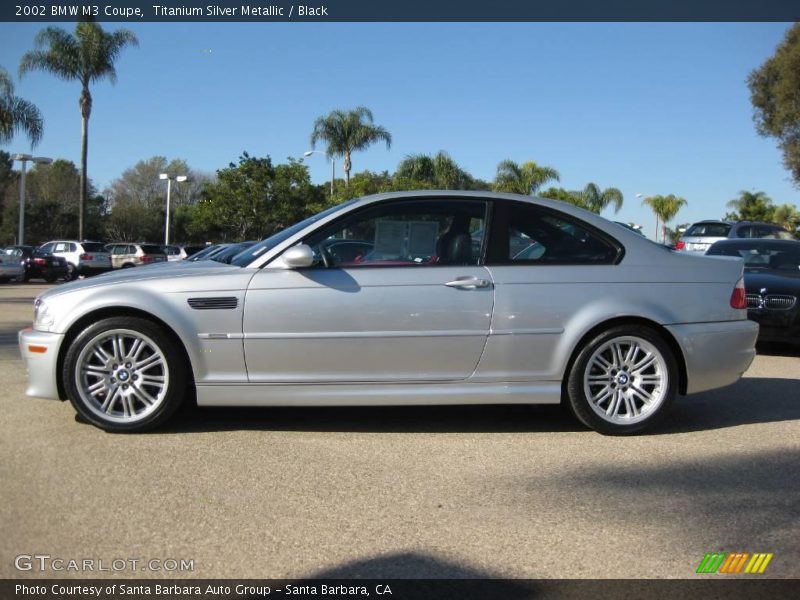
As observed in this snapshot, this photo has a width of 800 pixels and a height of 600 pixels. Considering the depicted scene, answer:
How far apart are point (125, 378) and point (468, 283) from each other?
221cm

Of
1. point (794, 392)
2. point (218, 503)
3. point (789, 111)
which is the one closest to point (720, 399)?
point (794, 392)

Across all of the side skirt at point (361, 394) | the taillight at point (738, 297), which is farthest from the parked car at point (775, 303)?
the side skirt at point (361, 394)

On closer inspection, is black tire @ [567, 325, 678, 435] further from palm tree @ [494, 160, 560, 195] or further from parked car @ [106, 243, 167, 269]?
palm tree @ [494, 160, 560, 195]

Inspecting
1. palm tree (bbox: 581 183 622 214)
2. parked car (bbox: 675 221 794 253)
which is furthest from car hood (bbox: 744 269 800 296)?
palm tree (bbox: 581 183 622 214)

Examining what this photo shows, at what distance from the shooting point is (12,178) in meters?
60.1

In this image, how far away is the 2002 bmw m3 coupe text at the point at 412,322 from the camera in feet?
15.1

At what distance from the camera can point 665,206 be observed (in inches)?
2319

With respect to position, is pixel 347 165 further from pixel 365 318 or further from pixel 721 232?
pixel 365 318

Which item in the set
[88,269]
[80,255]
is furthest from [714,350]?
[88,269]

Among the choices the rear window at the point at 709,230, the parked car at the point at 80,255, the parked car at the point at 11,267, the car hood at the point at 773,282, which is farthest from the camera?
the parked car at the point at 80,255

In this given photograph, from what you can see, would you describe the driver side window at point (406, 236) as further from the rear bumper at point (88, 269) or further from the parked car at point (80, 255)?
A: the rear bumper at point (88, 269)

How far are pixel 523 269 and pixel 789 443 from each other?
6.70ft

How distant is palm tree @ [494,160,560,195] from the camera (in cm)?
4381

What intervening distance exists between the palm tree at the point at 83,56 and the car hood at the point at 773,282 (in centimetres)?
3146
